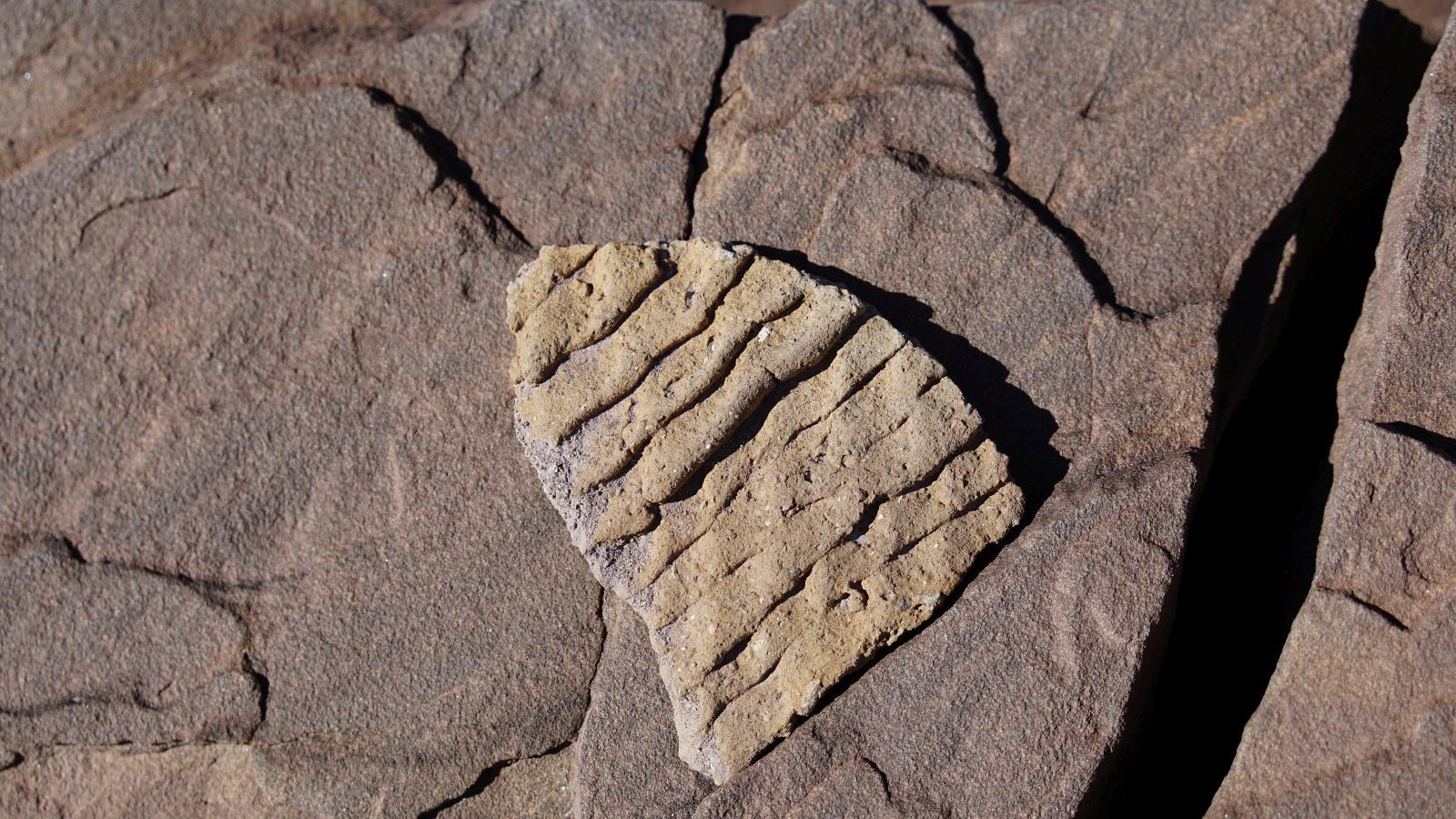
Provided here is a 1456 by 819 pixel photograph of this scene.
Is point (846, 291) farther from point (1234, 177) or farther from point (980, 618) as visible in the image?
point (1234, 177)

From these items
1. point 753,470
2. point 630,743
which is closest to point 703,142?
point 753,470

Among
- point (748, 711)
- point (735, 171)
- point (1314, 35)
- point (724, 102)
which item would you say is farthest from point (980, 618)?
point (1314, 35)

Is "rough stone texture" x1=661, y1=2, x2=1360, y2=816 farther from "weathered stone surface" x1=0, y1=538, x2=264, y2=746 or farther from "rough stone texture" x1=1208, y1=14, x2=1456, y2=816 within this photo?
"weathered stone surface" x1=0, y1=538, x2=264, y2=746

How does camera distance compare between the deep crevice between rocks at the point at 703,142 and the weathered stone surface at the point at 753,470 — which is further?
the deep crevice between rocks at the point at 703,142

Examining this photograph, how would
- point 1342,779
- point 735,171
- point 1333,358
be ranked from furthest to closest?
point 1333,358 → point 735,171 → point 1342,779

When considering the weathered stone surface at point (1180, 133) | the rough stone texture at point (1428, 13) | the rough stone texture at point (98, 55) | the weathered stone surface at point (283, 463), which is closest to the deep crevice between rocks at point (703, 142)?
the weathered stone surface at point (283, 463)

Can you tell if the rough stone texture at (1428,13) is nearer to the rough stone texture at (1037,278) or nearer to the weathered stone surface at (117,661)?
the rough stone texture at (1037,278)
